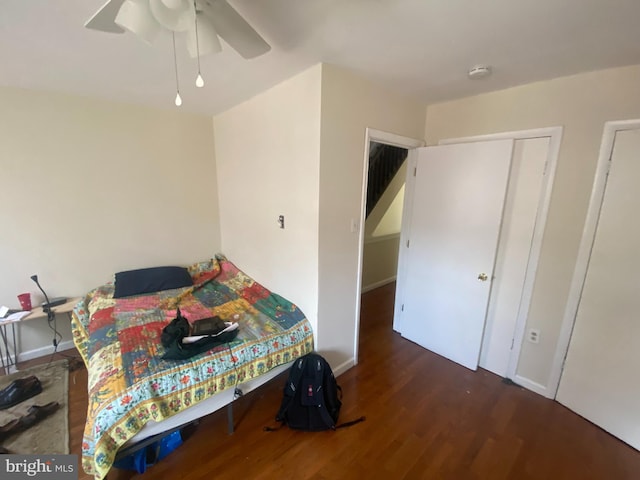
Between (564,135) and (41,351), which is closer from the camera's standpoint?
(564,135)

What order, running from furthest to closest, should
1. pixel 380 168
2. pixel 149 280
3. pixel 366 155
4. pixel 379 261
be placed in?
pixel 379 261, pixel 380 168, pixel 149 280, pixel 366 155

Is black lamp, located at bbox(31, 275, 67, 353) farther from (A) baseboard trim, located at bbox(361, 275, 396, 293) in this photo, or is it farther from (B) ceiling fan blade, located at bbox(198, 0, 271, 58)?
(A) baseboard trim, located at bbox(361, 275, 396, 293)

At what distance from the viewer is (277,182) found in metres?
2.28

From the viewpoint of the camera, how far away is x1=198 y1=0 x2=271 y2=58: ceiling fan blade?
94cm

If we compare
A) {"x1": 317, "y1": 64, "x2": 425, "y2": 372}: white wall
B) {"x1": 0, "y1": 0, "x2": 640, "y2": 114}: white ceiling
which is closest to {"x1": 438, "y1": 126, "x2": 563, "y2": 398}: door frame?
{"x1": 0, "y1": 0, "x2": 640, "y2": 114}: white ceiling

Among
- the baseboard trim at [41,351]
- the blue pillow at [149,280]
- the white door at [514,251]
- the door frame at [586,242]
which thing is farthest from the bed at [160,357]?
the door frame at [586,242]

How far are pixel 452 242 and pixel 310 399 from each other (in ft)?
5.67

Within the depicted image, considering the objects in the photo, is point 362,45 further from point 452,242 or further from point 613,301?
point 613,301

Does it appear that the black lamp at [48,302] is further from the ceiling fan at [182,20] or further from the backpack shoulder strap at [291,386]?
the ceiling fan at [182,20]

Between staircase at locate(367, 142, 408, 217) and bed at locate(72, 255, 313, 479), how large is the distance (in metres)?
2.40

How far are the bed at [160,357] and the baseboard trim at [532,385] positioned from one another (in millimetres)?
1742

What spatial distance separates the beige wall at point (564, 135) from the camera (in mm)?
1671

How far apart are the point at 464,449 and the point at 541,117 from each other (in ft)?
7.61

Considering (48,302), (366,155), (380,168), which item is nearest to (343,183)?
(366,155)
